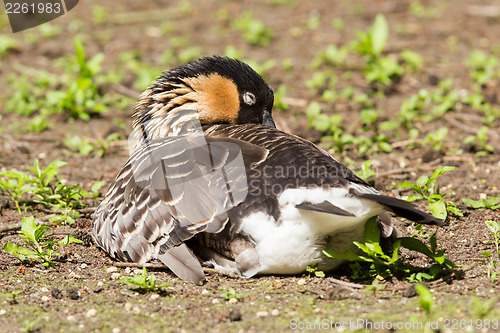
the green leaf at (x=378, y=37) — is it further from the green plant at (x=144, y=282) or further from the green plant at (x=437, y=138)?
the green plant at (x=144, y=282)

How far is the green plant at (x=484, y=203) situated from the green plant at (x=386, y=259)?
1.37 metres

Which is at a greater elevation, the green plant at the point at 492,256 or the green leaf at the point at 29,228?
the green leaf at the point at 29,228

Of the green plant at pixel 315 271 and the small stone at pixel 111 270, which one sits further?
the small stone at pixel 111 270

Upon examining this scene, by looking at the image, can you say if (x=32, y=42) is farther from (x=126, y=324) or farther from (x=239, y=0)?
(x=126, y=324)

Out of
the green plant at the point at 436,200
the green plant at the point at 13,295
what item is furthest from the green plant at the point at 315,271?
the green plant at the point at 13,295

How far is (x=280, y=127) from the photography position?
8.77m

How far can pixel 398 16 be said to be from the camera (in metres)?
13.3

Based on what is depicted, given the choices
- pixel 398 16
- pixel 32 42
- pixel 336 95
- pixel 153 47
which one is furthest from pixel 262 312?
pixel 398 16

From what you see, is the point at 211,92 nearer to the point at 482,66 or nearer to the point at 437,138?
the point at 437,138

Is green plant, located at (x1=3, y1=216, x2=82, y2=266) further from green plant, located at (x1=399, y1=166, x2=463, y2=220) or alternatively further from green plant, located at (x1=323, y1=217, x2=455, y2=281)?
green plant, located at (x1=399, y1=166, x2=463, y2=220)

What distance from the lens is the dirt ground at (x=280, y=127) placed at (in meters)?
4.29

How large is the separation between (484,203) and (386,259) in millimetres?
1614

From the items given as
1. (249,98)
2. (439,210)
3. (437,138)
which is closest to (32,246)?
(249,98)

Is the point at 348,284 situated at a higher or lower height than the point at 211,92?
lower
